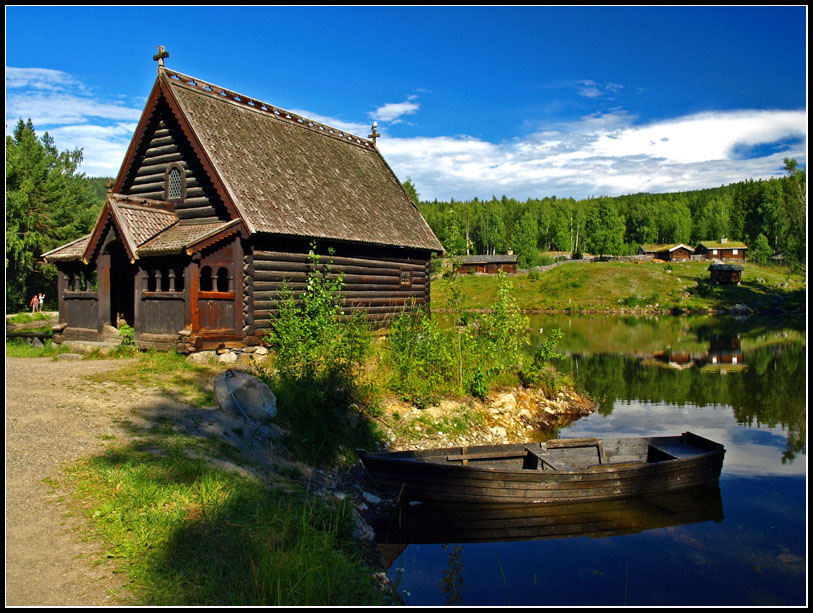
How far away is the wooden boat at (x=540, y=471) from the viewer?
1080cm

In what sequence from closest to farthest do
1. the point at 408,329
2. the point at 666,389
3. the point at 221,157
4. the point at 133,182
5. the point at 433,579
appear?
the point at 433,579 → the point at 408,329 → the point at 221,157 → the point at 133,182 → the point at 666,389

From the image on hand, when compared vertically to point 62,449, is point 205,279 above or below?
above

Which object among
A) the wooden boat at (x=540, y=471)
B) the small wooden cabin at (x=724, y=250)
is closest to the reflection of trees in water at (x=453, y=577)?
the wooden boat at (x=540, y=471)

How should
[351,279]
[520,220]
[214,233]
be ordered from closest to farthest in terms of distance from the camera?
[214,233] → [351,279] → [520,220]

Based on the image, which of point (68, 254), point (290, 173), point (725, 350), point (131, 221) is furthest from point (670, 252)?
point (68, 254)

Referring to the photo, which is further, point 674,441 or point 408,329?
point 408,329

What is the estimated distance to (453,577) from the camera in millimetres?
8758

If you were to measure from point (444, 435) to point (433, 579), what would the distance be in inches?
220

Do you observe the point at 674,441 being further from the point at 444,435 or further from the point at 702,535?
the point at 444,435

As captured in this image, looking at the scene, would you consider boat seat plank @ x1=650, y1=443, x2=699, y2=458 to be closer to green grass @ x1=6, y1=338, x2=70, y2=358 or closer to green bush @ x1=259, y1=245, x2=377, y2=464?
green bush @ x1=259, y1=245, x2=377, y2=464

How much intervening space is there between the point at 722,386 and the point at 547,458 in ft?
49.2

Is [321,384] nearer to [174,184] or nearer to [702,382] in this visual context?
[174,184]

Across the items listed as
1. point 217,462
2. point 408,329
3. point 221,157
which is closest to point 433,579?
point 217,462

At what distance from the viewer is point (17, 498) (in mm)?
7125
